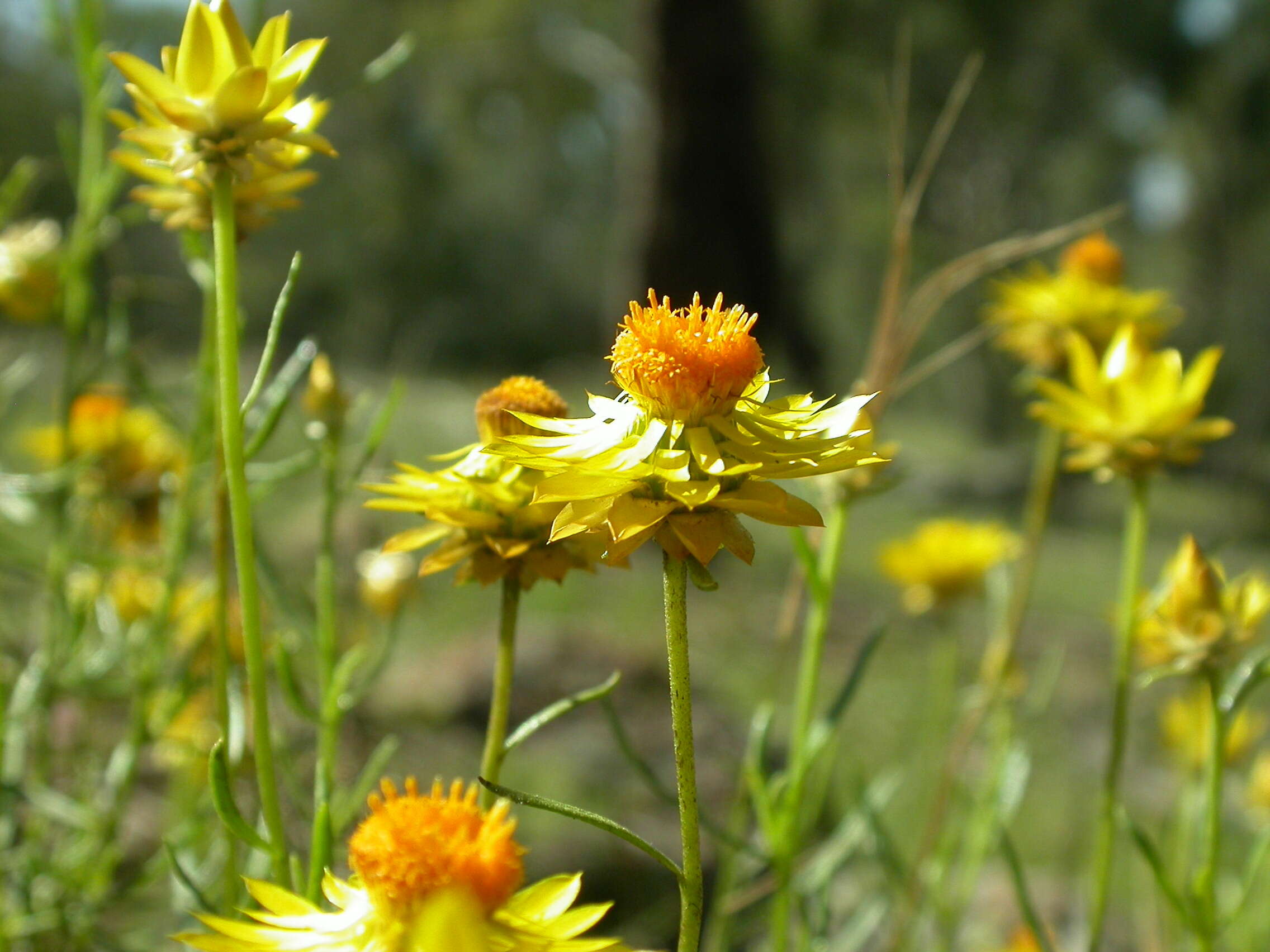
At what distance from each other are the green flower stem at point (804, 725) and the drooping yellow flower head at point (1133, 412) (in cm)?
20

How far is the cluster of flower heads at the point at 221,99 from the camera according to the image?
559 mm

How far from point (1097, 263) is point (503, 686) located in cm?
131

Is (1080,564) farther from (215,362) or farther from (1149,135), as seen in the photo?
(1149,135)

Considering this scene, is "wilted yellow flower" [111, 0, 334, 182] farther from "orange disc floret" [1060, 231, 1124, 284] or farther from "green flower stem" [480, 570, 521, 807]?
"orange disc floret" [1060, 231, 1124, 284]

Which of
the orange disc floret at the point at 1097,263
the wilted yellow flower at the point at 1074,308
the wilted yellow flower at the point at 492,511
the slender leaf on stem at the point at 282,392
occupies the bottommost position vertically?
the wilted yellow flower at the point at 492,511

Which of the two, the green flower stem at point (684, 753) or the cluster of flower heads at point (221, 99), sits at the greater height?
the cluster of flower heads at point (221, 99)

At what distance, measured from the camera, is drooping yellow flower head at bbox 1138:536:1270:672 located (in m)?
0.84

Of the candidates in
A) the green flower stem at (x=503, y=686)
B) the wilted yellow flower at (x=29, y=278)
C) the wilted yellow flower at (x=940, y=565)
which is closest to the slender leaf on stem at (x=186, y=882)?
the green flower stem at (x=503, y=686)

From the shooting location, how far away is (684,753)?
0.50 m

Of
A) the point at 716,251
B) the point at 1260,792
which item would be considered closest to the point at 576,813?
the point at 1260,792

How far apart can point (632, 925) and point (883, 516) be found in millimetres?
4061

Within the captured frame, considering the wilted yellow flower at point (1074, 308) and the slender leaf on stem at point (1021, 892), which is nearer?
the slender leaf on stem at point (1021, 892)

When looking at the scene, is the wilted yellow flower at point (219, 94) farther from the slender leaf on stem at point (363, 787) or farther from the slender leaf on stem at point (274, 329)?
the slender leaf on stem at point (363, 787)

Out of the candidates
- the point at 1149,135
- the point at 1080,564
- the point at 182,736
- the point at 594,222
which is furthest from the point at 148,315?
the point at 1149,135
